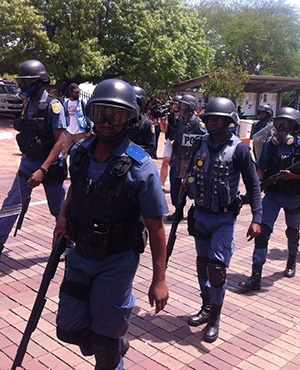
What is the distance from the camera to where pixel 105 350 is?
2.56m

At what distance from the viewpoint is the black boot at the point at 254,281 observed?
15.6 ft

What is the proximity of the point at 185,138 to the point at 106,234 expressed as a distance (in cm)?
443

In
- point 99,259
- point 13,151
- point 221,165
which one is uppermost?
point 221,165

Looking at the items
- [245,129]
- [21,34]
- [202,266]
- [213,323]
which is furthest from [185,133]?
[21,34]

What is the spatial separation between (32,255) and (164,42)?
694 inches

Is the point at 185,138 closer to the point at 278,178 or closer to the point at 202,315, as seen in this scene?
the point at 278,178

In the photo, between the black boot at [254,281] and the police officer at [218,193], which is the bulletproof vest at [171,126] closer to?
the black boot at [254,281]

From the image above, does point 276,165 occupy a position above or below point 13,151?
above

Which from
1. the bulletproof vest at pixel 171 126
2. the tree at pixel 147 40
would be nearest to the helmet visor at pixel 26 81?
the bulletproof vest at pixel 171 126

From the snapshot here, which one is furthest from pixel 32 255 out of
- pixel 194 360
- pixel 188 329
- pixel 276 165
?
pixel 276 165

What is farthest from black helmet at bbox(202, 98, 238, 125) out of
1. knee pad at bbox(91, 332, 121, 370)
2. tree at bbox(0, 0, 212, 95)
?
tree at bbox(0, 0, 212, 95)

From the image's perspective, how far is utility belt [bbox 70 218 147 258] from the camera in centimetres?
250

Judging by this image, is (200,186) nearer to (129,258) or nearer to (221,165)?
(221,165)

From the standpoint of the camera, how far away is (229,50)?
35438 mm
